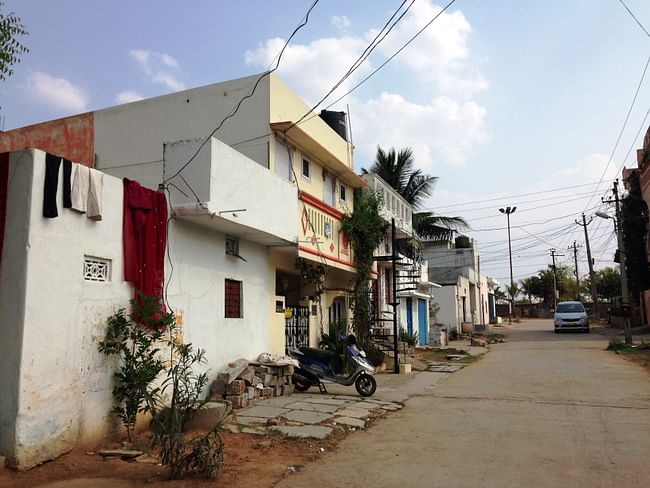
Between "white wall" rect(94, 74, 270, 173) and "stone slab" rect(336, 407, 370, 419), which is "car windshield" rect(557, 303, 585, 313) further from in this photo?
"stone slab" rect(336, 407, 370, 419)

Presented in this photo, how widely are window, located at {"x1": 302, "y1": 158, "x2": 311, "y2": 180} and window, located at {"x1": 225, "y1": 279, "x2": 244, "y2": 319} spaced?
435cm

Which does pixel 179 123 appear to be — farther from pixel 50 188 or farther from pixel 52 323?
pixel 52 323

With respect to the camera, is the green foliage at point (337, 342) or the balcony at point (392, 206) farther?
the balcony at point (392, 206)

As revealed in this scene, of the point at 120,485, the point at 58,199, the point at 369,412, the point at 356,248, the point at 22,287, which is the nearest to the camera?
the point at 120,485

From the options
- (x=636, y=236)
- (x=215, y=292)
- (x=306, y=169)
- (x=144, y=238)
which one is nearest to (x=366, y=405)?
(x=215, y=292)

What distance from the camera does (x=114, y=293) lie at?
726 centimetres

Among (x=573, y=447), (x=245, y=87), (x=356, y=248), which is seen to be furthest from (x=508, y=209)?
(x=573, y=447)

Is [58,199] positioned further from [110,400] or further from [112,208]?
[110,400]

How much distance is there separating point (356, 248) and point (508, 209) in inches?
1754

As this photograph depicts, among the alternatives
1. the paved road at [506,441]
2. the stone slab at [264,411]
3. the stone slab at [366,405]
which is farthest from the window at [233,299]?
the paved road at [506,441]

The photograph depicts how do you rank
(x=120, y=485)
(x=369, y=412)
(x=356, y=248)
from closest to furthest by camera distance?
1. (x=120, y=485)
2. (x=369, y=412)
3. (x=356, y=248)

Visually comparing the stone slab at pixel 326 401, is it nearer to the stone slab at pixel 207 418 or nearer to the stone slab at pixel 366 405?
the stone slab at pixel 366 405

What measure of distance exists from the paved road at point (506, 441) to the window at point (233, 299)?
12.1 feet

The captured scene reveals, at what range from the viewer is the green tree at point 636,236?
108 ft
